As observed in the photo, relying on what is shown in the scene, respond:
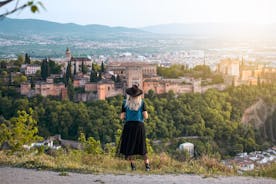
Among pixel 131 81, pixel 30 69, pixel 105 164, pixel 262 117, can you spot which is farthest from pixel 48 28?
pixel 105 164

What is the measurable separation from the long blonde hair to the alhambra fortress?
24.5 m

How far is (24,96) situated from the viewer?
98.3ft

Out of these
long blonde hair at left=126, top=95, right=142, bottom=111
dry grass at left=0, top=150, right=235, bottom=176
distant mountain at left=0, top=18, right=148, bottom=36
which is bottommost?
dry grass at left=0, top=150, right=235, bottom=176

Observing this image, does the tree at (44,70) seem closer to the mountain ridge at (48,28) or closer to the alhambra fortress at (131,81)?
the alhambra fortress at (131,81)

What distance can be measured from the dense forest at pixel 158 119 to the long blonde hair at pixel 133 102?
1875 centimetres

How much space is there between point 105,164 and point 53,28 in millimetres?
65078

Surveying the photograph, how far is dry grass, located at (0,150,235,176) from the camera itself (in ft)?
15.1

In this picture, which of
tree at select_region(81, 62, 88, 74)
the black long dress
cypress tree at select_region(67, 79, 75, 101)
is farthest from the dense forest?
the black long dress

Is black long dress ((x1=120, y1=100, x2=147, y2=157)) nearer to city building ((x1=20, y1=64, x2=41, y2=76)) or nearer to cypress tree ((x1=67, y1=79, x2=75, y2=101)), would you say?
cypress tree ((x1=67, y1=79, x2=75, y2=101))

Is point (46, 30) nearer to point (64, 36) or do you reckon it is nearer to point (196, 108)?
point (64, 36)

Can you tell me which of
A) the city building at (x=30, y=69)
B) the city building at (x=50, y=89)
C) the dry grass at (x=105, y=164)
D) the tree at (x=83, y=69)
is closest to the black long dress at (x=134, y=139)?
the dry grass at (x=105, y=164)

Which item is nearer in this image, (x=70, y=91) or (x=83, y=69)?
(x=70, y=91)

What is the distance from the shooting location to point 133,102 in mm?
4797

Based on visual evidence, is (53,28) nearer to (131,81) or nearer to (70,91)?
(131,81)
